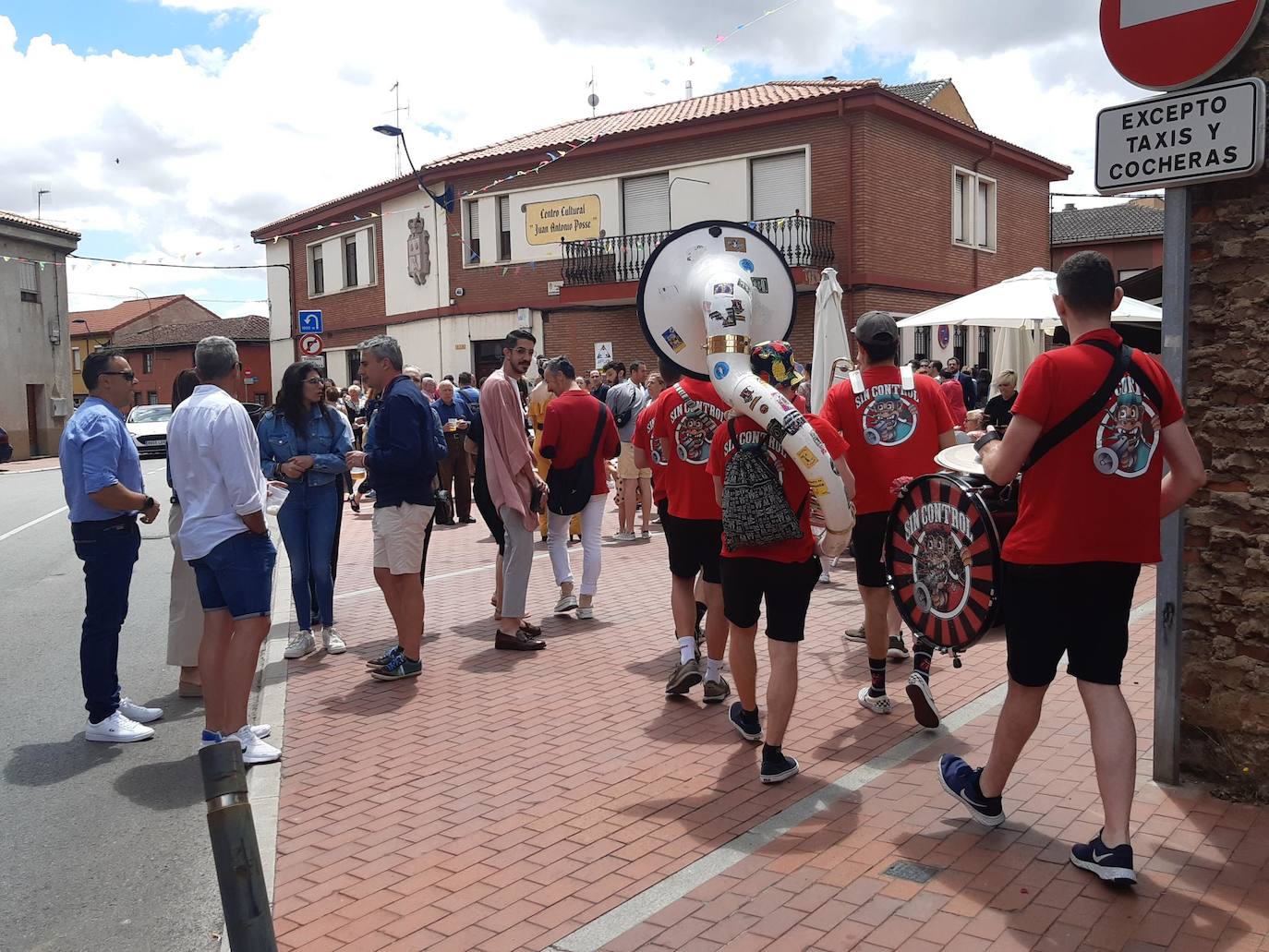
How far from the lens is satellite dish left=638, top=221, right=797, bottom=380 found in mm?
5070

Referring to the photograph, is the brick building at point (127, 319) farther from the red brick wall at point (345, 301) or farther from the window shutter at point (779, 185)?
the window shutter at point (779, 185)

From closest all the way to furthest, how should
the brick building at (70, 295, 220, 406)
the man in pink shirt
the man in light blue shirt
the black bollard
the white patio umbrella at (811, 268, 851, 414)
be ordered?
the black bollard < the man in light blue shirt < the man in pink shirt < the white patio umbrella at (811, 268, 851, 414) < the brick building at (70, 295, 220, 406)

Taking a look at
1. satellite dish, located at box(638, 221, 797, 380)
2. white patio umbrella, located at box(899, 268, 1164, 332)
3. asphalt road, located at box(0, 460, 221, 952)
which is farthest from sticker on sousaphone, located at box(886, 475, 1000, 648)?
white patio umbrella, located at box(899, 268, 1164, 332)

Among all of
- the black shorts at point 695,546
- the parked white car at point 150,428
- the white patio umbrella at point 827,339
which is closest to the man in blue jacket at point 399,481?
the black shorts at point 695,546

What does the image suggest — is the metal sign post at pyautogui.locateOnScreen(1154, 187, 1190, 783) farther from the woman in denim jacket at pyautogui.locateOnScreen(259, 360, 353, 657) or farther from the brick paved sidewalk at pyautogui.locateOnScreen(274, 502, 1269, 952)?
the woman in denim jacket at pyautogui.locateOnScreen(259, 360, 353, 657)

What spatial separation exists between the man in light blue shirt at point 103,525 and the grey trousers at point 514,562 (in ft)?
7.22

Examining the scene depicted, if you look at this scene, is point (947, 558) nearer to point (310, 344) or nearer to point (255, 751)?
point (255, 751)

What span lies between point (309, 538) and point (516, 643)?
5.17 ft

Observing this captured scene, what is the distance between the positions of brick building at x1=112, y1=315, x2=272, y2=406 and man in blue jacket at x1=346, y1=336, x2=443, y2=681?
4898cm

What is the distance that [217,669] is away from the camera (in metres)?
5.09

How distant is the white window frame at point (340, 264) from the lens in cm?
3375

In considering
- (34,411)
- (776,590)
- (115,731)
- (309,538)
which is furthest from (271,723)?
(34,411)

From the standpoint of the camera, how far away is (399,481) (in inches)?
259

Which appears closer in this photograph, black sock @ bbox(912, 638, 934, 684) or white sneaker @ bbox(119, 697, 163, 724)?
black sock @ bbox(912, 638, 934, 684)
